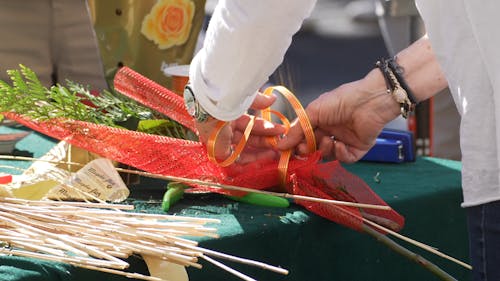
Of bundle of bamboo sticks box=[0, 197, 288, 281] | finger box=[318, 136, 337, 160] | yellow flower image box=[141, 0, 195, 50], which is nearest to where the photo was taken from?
bundle of bamboo sticks box=[0, 197, 288, 281]

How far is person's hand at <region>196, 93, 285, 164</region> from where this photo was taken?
1.32m

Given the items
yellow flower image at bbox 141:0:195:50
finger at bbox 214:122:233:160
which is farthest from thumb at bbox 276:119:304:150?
yellow flower image at bbox 141:0:195:50

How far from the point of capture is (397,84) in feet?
4.25

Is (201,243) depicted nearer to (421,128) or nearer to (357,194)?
(357,194)

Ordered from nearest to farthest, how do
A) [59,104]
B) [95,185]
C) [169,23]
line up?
1. [95,185]
2. [59,104]
3. [169,23]

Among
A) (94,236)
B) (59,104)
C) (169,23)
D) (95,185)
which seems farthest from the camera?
(169,23)

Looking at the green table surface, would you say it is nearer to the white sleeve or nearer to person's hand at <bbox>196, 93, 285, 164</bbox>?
person's hand at <bbox>196, 93, 285, 164</bbox>

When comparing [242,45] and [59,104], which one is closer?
[242,45]

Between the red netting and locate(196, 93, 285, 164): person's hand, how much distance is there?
3 cm

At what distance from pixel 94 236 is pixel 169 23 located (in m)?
1.21

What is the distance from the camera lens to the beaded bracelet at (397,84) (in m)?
1.29

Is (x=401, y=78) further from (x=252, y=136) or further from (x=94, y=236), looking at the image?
(x=94, y=236)

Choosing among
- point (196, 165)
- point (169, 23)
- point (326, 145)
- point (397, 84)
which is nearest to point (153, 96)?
point (196, 165)

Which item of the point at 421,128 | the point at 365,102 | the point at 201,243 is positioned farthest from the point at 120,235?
the point at 421,128
